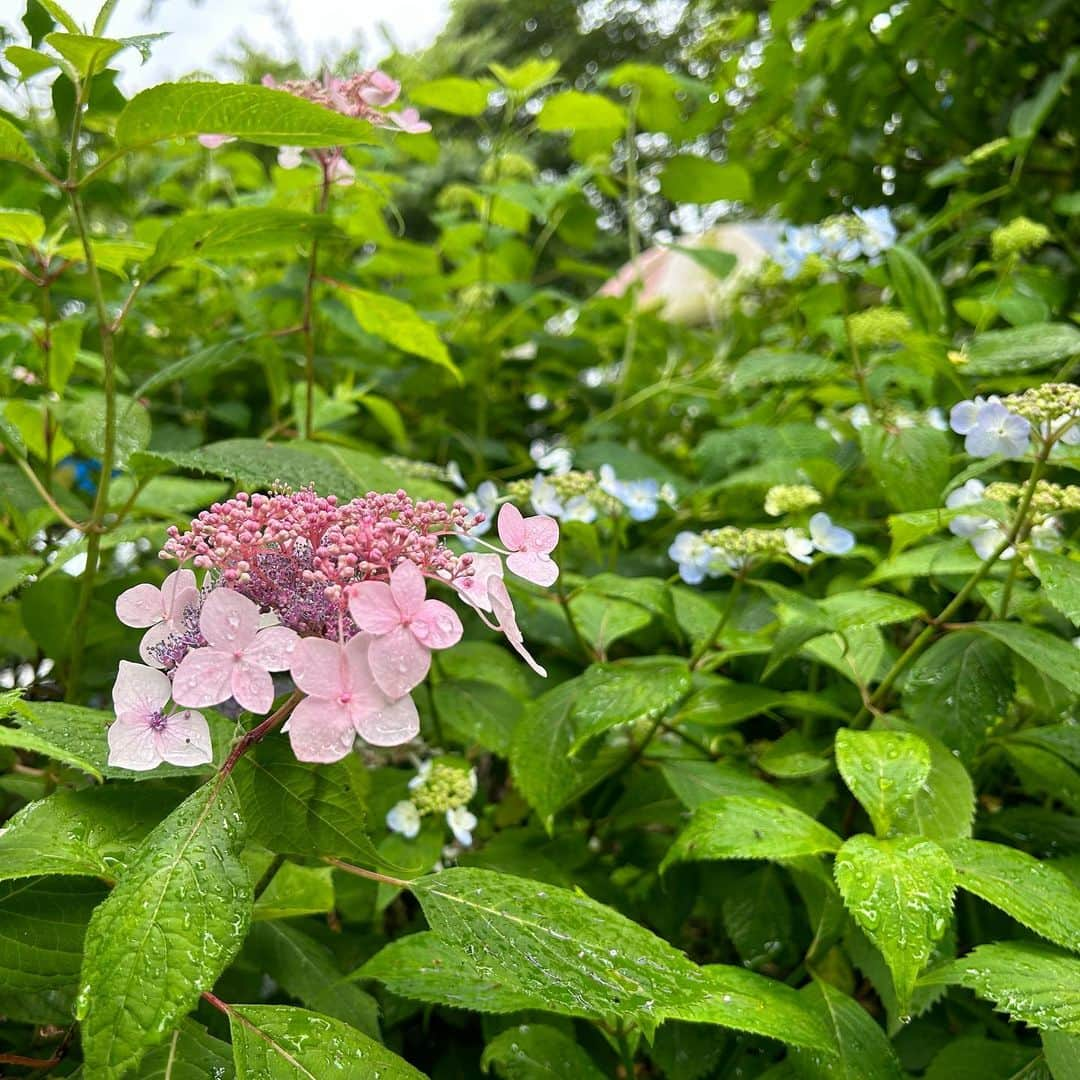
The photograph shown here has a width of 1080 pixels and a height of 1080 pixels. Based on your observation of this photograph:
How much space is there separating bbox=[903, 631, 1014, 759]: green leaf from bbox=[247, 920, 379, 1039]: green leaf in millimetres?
549

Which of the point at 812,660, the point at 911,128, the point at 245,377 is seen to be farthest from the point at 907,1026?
the point at 911,128

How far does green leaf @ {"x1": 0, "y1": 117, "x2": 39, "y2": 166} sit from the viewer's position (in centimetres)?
74

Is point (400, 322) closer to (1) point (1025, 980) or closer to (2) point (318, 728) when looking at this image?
(2) point (318, 728)

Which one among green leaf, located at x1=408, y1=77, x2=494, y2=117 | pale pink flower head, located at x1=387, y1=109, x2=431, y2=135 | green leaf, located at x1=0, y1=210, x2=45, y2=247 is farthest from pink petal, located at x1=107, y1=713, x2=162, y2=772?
green leaf, located at x1=408, y1=77, x2=494, y2=117

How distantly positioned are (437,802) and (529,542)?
401mm

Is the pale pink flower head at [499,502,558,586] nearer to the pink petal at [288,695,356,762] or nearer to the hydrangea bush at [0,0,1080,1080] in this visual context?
the hydrangea bush at [0,0,1080,1080]

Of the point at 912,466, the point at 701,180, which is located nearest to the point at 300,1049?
the point at 912,466

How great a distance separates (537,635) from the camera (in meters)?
1.12

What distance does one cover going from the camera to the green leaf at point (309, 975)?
2.35ft

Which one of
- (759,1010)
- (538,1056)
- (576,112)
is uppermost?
(576,112)

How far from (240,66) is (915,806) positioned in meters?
7.04

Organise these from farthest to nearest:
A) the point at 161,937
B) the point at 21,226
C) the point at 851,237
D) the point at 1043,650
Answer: the point at 851,237
the point at 21,226
the point at 1043,650
the point at 161,937

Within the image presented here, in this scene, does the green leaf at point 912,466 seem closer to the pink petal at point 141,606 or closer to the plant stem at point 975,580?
the plant stem at point 975,580

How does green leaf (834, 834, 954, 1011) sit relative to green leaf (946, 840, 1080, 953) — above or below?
above
